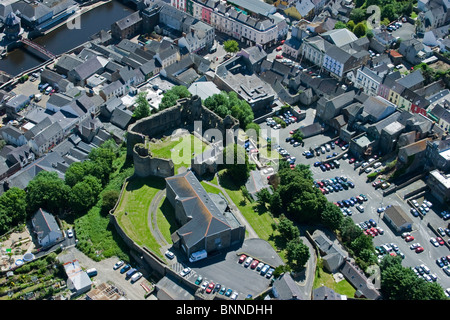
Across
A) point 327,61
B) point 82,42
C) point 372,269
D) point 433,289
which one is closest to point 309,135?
point 327,61

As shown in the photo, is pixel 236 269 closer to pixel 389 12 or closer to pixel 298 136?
pixel 298 136

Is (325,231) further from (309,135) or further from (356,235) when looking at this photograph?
(309,135)

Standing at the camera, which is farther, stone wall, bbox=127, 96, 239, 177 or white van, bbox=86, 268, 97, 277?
stone wall, bbox=127, 96, 239, 177

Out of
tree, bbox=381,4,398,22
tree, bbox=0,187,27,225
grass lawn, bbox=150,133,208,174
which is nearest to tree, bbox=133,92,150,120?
grass lawn, bbox=150,133,208,174

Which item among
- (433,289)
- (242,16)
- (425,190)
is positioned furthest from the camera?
(242,16)

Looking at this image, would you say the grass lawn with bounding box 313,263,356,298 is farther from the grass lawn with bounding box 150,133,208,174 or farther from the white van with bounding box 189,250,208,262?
the grass lawn with bounding box 150,133,208,174

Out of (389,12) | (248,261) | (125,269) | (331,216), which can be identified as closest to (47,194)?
(125,269)
